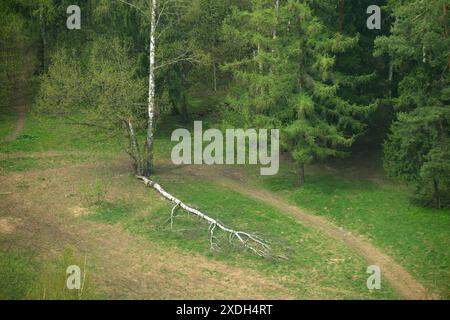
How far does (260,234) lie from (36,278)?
28.1 ft

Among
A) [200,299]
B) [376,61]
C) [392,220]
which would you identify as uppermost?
[376,61]

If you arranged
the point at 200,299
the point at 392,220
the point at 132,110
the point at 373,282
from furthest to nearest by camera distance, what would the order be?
the point at 132,110 → the point at 392,220 → the point at 373,282 → the point at 200,299

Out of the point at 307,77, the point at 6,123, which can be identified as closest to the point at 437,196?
the point at 307,77

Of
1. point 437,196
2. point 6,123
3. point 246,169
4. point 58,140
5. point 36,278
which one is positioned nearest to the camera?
point 36,278

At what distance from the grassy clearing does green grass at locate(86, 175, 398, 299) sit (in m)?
4.03

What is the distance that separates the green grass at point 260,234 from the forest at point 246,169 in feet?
0.28

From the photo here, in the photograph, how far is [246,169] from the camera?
29.3 m

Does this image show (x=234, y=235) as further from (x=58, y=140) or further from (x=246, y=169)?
(x=58, y=140)

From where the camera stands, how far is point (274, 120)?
25.3 m

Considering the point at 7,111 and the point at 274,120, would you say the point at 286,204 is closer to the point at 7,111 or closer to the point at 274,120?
the point at 274,120

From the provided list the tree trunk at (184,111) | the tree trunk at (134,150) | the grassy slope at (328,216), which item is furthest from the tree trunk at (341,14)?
the tree trunk at (134,150)

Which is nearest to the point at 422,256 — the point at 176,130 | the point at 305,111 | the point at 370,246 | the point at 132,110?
the point at 370,246

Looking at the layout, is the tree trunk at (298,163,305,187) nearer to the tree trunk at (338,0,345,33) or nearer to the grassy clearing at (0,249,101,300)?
the tree trunk at (338,0,345,33)

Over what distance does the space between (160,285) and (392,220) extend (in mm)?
10559
